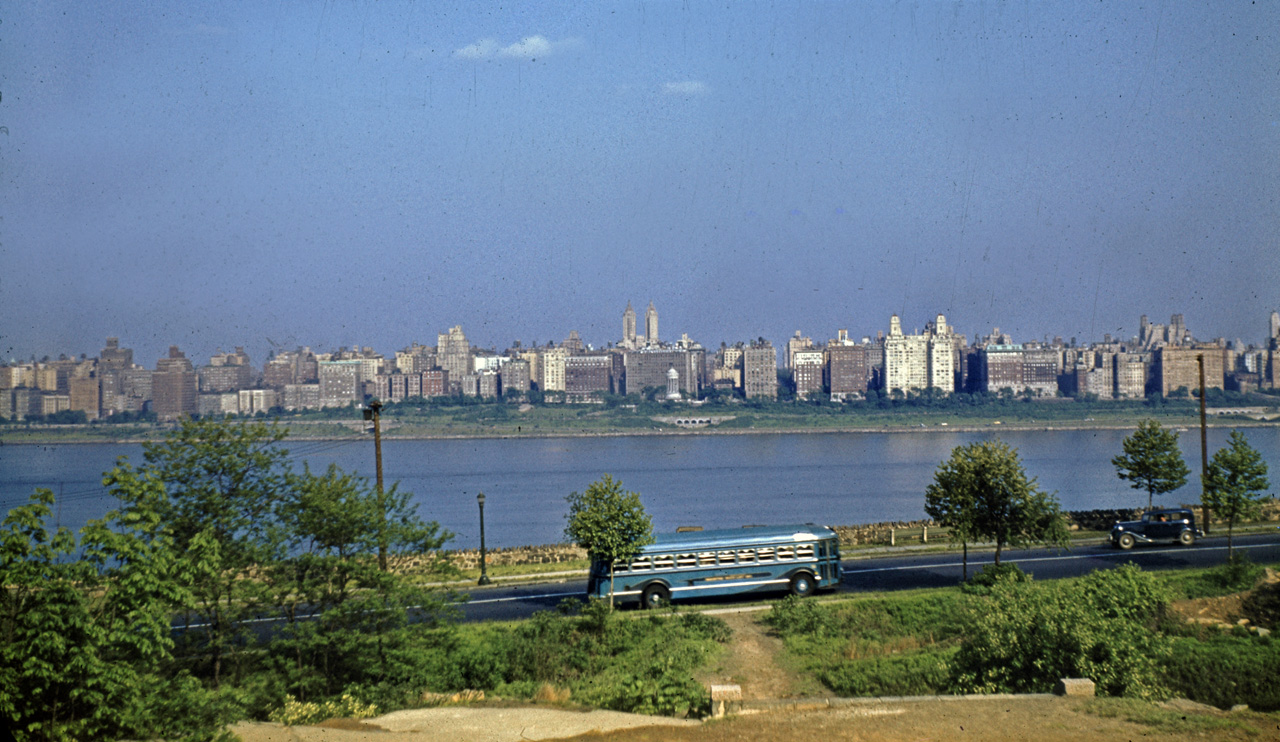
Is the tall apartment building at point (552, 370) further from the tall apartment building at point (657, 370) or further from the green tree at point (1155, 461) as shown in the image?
the green tree at point (1155, 461)

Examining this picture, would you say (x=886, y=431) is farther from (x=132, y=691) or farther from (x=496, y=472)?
(x=132, y=691)

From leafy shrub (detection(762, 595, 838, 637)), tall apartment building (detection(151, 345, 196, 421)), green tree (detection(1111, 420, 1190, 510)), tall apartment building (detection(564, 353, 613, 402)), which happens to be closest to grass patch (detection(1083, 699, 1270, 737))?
leafy shrub (detection(762, 595, 838, 637))

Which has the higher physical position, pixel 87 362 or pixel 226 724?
pixel 87 362

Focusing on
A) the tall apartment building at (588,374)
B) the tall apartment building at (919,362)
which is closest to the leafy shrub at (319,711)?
the tall apartment building at (588,374)

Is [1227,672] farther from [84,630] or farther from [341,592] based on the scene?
[84,630]

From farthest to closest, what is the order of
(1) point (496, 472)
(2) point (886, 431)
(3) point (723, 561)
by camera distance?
(2) point (886, 431), (1) point (496, 472), (3) point (723, 561)

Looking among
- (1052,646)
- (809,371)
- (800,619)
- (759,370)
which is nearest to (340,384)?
(759,370)

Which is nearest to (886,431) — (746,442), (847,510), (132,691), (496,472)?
(746,442)
